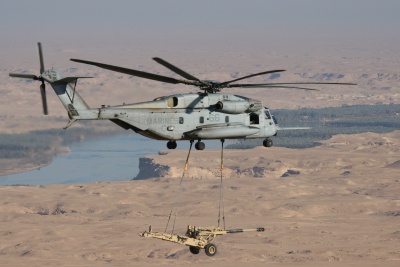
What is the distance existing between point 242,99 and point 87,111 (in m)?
12.1

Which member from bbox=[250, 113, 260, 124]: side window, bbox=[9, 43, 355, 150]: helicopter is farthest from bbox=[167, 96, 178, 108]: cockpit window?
bbox=[250, 113, 260, 124]: side window

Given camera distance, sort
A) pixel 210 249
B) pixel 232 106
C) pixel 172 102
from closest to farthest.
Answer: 1. pixel 172 102
2. pixel 232 106
3. pixel 210 249

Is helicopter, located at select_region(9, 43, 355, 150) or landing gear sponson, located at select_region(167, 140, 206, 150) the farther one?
landing gear sponson, located at select_region(167, 140, 206, 150)

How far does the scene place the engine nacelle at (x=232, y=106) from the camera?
233 feet

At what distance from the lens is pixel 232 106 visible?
71750 millimetres

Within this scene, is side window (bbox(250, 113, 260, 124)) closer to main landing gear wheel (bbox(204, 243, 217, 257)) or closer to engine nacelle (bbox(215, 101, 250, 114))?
engine nacelle (bbox(215, 101, 250, 114))

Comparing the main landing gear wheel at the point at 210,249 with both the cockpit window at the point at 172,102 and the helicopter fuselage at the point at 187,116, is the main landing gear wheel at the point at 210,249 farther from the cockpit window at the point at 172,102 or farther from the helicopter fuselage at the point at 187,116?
the cockpit window at the point at 172,102

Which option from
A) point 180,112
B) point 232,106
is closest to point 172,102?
point 180,112

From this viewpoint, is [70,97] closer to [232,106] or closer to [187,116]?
[187,116]

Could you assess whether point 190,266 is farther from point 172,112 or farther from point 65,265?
point 172,112

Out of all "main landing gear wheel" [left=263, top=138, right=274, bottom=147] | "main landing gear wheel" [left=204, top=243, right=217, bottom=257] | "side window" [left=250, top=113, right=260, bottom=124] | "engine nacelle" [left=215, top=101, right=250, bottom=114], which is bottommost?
"main landing gear wheel" [left=204, top=243, right=217, bottom=257]

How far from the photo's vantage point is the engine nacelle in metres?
70.9

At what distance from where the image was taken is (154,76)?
63.2 metres

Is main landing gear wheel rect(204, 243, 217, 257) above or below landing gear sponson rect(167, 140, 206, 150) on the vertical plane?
below
